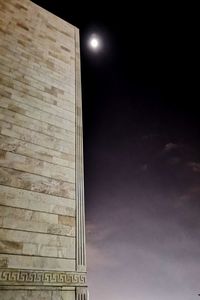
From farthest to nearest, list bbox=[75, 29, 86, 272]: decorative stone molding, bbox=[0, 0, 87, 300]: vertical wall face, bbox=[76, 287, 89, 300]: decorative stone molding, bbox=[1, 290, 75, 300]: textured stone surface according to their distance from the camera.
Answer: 1. bbox=[75, 29, 86, 272]: decorative stone molding
2. bbox=[76, 287, 89, 300]: decorative stone molding
3. bbox=[0, 0, 87, 300]: vertical wall face
4. bbox=[1, 290, 75, 300]: textured stone surface

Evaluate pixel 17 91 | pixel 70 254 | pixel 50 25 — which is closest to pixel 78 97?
pixel 17 91

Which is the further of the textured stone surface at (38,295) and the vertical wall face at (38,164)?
the vertical wall face at (38,164)

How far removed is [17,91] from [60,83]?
1.43 meters

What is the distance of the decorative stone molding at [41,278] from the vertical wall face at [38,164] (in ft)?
0.05

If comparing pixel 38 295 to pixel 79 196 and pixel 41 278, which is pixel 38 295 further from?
pixel 79 196

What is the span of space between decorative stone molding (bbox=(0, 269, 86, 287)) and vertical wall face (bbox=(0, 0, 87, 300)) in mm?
14

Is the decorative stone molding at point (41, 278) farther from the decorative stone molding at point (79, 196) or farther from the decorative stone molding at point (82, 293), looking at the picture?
the decorative stone molding at point (79, 196)

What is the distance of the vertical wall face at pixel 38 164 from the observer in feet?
13.9

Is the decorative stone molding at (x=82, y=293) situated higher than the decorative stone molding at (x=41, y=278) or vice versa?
the decorative stone molding at (x=41, y=278)

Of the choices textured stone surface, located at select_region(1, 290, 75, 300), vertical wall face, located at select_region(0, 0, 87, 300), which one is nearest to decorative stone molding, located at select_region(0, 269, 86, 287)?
vertical wall face, located at select_region(0, 0, 87, 300)

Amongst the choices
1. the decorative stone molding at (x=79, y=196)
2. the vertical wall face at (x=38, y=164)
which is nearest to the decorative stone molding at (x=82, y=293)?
the vertical wall face at (x=38, y=164)

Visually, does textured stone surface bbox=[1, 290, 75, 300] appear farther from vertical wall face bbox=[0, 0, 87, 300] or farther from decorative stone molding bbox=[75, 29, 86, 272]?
decorative stone molding bbox=[75, 29, 86, 272]

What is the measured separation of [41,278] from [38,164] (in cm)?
217

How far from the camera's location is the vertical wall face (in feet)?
13.9
